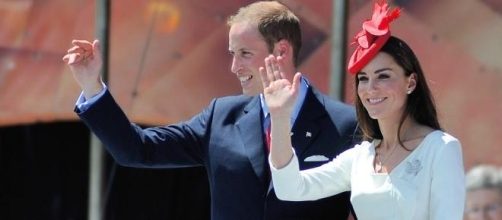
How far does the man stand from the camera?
9.29 ft

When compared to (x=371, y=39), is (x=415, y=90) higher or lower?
lower

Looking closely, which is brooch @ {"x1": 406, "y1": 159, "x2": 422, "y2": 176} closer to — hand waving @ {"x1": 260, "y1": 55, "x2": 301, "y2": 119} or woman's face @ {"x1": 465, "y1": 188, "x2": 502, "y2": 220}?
hand waving @ {"x1": 260, "y1": 55, "x2": 301, "y2": 119}

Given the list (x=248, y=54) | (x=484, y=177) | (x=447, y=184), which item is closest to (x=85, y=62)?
(x=248, y=54)

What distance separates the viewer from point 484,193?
4.86 metres

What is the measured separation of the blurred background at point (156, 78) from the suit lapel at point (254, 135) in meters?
1.78

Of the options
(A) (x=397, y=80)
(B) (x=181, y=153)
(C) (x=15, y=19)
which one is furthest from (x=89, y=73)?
(C) (x=15, y=19)

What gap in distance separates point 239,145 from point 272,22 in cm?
34

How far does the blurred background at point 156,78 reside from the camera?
481cm

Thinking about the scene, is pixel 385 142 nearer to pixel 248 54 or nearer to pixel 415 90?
pixel 415 90

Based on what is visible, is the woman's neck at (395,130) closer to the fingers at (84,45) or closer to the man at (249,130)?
the man at (249,130)

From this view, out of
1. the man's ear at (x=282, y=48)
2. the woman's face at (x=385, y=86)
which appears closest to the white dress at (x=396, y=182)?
the woman's face at (x=385, y=86)

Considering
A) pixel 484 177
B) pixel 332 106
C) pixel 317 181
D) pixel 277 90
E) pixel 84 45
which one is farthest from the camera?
pixel 484 177

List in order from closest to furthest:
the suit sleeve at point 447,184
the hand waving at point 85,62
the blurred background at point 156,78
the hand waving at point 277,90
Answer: the suit sleeve at point 447,184, the hand waving at point 277,90, the hand waving at point 85,62, the blurred background at point 156,78

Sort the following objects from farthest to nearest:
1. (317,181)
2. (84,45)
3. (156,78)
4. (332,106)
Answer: (156,78) → (332,106) → (84,45) → (317,181)
